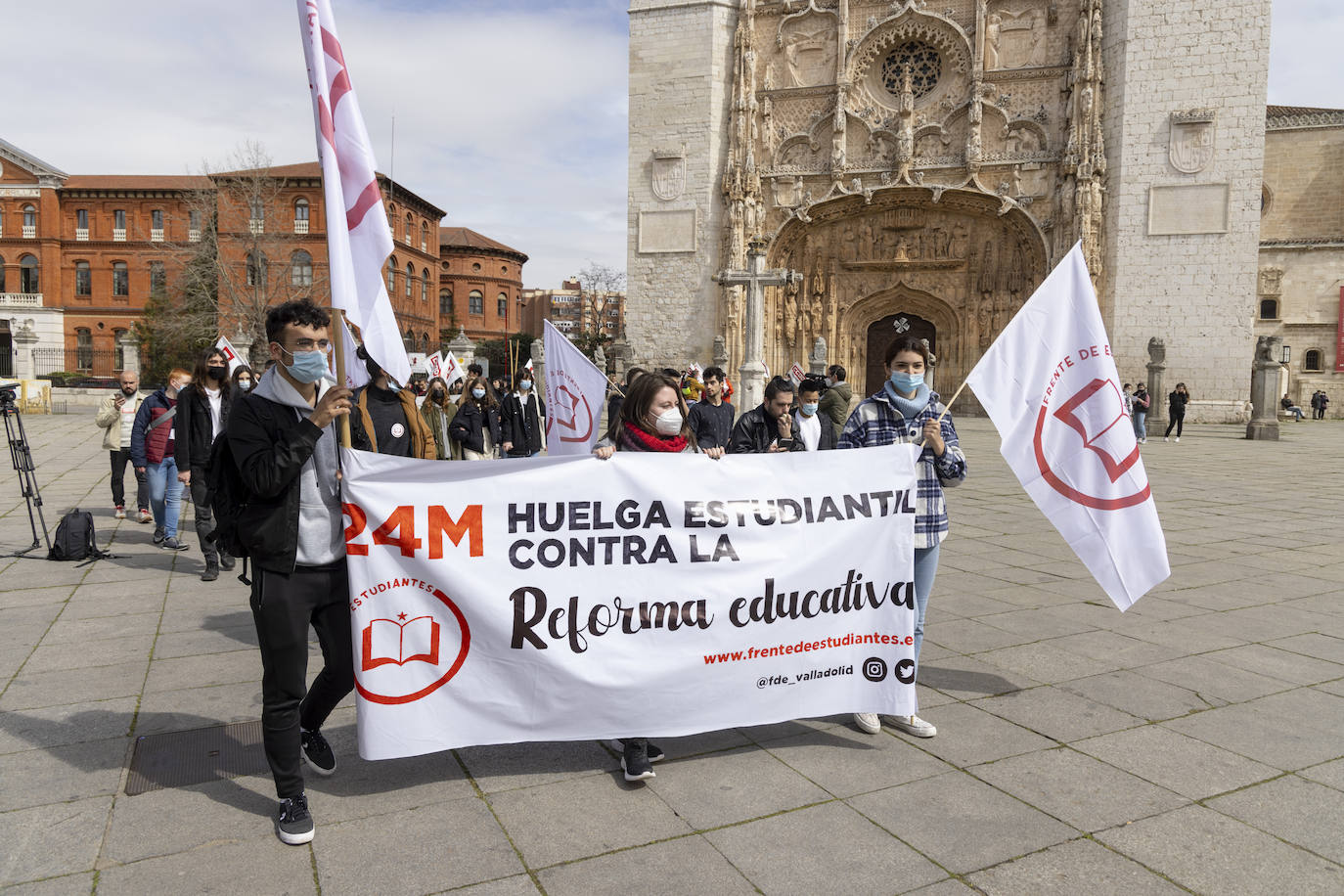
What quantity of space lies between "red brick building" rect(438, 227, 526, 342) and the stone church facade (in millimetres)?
42319

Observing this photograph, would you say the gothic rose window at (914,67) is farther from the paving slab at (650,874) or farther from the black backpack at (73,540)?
the paving slab at (650,874)

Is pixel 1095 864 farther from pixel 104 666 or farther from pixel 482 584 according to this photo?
pixel 104 666

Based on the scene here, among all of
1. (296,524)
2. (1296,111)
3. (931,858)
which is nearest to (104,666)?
(296,524)

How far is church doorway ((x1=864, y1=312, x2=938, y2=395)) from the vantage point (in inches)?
1259

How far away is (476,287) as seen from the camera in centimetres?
7269

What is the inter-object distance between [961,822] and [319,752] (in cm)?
258

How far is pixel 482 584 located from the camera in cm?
348

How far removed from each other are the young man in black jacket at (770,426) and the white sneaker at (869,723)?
238cm

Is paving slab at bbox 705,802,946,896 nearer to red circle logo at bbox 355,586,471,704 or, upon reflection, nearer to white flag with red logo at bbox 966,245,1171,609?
red circle logo at bbox 355,586,471,704

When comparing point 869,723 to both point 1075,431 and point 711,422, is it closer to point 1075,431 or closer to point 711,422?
point 1075,431

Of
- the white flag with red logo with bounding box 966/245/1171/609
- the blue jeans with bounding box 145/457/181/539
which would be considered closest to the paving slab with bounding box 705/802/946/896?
the white flag with red logo with bounding box 966/245/1171/609

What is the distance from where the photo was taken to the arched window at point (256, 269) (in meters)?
36.9

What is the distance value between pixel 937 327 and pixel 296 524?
101 ft

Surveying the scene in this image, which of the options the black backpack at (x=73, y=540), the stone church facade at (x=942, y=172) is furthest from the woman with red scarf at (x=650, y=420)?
the stone church facade at (x=942, y=172)
